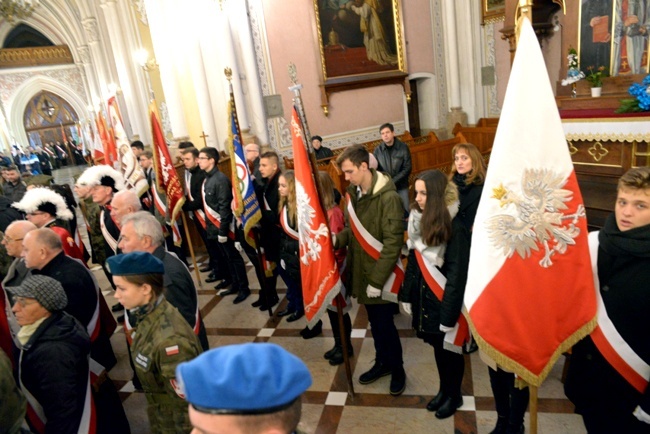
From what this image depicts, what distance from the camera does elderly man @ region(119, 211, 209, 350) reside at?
247 cm

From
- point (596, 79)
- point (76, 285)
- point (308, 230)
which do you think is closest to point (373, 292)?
point (308, 230)

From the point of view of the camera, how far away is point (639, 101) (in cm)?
541

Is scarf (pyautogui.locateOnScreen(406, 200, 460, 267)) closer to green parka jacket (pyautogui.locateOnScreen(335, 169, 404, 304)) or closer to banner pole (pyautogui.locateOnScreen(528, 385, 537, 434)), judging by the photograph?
green parka jacket (pyautogui.locateOnScreen(335, 169, 404, 304))

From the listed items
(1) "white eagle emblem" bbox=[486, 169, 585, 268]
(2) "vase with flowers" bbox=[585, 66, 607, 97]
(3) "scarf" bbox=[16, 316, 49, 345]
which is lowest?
(3) "scarf" bbox=[16, 316, 49, 345]

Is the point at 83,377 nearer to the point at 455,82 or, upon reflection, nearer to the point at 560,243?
the point at 560,243

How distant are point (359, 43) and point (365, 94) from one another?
4.05 ft

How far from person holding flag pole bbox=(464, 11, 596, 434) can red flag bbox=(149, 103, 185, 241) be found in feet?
13.9

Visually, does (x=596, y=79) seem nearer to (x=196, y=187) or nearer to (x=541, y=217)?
(x=541, y=217)


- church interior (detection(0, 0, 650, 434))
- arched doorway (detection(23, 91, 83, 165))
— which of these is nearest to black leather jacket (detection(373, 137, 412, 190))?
church interior (detection(0, 0, 650, 434))

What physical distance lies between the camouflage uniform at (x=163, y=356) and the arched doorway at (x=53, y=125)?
30258mm

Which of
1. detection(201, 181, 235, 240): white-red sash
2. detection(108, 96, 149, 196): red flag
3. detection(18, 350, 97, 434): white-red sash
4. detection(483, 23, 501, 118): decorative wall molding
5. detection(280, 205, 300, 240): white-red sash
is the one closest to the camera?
detection(18, 350, 97, 434): white-red sash

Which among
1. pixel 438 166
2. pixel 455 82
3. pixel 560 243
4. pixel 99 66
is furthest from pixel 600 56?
pixel 99 66

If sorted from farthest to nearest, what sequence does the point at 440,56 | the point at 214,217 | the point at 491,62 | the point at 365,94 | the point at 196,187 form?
1. the point at 440,56
2. the point at 491,62
3. the point at 365,94
4. the point at 196,187
5. the point at 214,217

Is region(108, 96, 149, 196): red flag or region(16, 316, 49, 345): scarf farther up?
region(108, 96, 149, 196): red flag
